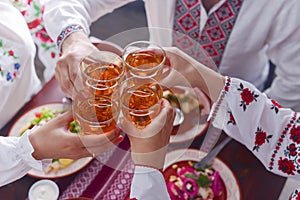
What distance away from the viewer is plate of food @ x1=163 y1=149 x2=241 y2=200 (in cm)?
110

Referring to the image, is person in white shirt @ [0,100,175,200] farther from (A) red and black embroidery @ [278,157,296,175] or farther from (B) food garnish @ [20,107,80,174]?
(A) red and black embroidery @ [278,157,296,175]

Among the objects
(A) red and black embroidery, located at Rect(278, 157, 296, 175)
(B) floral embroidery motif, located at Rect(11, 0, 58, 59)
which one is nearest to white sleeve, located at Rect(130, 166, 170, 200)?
(A) red and black embroidery, located at Rect(278, 157, 296, 175)

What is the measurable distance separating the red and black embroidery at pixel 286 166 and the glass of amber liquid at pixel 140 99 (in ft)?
1.23

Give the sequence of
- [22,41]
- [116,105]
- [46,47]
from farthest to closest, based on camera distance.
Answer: [46,47] < [22,41] < [116,105]

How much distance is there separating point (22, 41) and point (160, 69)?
0.54 m

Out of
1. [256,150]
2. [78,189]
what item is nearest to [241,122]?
[256,150]

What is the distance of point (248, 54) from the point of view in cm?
141

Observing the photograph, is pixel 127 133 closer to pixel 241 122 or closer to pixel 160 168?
pixel 160 168

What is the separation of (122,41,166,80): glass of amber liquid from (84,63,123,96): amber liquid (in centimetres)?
3

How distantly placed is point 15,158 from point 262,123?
0.58 metres

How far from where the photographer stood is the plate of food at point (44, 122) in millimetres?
1127

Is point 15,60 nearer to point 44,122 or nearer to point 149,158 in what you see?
point 44,122

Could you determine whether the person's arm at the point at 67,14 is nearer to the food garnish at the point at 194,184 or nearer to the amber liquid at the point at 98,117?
the amber liquid at the point at 98,117

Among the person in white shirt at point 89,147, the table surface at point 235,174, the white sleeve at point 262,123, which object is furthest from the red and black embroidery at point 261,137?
the person in white shirt at point 89,147
